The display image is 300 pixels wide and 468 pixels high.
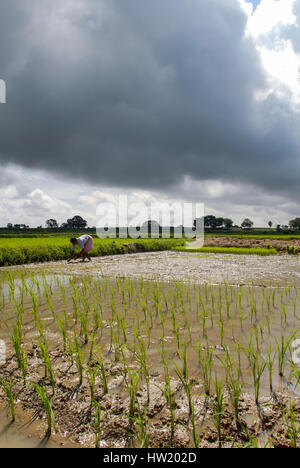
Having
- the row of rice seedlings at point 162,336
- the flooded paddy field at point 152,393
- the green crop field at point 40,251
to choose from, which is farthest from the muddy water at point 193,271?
the flooded paddy field at point 152,393

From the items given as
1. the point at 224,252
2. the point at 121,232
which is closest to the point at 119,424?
the point at 224,252

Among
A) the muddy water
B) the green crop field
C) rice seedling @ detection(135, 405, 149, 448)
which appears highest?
the green crop field

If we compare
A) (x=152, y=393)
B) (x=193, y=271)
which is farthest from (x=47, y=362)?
(x=193, y=271)

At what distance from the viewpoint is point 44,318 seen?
15.1 feet

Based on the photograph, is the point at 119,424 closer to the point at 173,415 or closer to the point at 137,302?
the point at 173,415

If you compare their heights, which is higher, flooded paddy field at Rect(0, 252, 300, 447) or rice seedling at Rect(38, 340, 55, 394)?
rice seedling at Rect(38, 340, 55, 394)

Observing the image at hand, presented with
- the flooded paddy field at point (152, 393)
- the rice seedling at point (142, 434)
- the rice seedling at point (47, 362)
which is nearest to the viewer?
the rice seedling at point (142, 434)

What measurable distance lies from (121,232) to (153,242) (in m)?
15.6

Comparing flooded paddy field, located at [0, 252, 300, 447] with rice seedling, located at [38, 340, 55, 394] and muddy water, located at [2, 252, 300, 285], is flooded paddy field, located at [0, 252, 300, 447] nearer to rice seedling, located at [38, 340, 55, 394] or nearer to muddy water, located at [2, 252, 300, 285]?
rice seedling, located at [38, 340, 55, 394]

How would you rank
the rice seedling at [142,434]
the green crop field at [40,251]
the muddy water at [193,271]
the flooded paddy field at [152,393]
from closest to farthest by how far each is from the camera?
the rice seedling at [142,434] < the flooded paddy field at [152,393] < the muddy water at [193,271] < the green crop field at [40,251]

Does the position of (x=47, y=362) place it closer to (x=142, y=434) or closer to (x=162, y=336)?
(x=142, y=434)

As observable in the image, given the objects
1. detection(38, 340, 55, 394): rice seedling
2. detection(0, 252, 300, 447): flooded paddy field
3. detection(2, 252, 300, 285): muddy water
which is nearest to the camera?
detection(0, 252, 300, 447): flooded paddy field

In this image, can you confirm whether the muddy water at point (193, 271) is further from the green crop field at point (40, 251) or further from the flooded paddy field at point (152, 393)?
the flooded paddy field at point (152, 393)

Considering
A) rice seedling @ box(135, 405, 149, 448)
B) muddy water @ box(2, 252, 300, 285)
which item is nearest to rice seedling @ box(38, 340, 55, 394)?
rice seedling @ box(135, 405, 149, 448)
